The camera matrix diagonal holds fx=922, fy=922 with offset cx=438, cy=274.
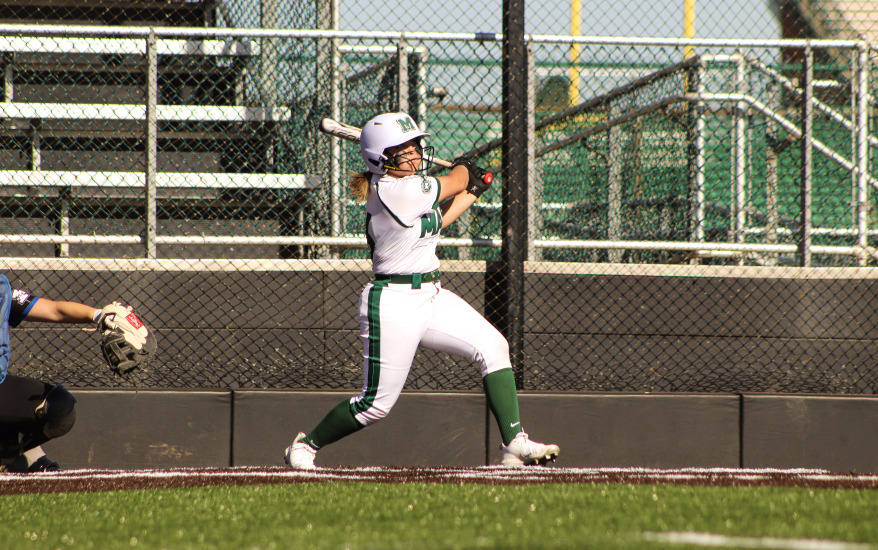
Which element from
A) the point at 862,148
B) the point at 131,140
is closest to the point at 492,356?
the point at 862,148

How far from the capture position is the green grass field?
2969 millimetres

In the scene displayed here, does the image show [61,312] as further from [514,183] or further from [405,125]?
[514,183]

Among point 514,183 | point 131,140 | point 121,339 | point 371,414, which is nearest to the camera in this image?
point 121,339

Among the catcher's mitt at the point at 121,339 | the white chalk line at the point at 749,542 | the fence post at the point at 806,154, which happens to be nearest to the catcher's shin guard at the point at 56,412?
the catcher's mitt at the point at 121,339

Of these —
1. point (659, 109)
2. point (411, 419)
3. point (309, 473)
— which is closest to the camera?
point (309, 473)

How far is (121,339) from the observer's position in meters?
4.11

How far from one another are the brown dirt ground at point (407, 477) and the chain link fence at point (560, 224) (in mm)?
946

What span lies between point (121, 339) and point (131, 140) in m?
3.59

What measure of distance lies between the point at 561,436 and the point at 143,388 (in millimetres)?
2585

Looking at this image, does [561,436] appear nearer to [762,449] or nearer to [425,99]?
[762,449]

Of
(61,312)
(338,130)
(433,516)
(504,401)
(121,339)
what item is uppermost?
(338,130)

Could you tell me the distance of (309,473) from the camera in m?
4.74

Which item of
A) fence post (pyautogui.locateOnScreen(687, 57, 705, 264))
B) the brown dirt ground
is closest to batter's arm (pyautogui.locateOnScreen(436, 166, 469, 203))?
the brown dirt ground

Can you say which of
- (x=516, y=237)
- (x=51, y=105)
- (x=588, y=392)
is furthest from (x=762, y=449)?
(x=51, y=105)
